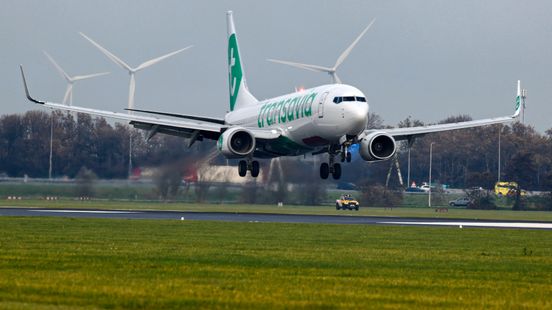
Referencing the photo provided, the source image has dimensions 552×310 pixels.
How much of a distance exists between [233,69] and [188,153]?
29.9 ft

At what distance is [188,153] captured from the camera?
259ft

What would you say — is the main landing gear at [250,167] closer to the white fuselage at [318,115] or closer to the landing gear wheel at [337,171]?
the white fuselage at [318,115]

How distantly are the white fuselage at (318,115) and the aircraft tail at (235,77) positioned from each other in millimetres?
10892

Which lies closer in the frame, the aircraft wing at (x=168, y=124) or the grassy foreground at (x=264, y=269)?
the grassy foreground at (x=264, y=269)

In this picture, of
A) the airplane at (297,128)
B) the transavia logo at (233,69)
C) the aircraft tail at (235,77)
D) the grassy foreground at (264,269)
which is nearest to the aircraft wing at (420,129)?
the airplane at (297,128)

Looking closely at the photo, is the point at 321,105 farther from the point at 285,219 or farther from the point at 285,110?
the point at 285,219

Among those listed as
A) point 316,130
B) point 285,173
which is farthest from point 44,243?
point 285,173

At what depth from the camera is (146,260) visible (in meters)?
32.3

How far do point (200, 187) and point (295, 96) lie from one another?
22737 millimetres

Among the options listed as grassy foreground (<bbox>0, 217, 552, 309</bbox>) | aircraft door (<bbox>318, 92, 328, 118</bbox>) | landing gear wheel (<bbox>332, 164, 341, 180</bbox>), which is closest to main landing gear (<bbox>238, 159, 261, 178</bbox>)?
landing gear wheel (<bbox>332, 164, 341, 180</bbox>)

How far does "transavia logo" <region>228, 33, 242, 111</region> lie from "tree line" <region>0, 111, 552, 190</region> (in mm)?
4472

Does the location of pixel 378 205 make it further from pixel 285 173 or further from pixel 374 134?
pixel 374 134

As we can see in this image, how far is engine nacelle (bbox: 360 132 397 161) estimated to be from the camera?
6494cm

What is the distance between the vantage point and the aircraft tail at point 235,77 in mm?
80125
